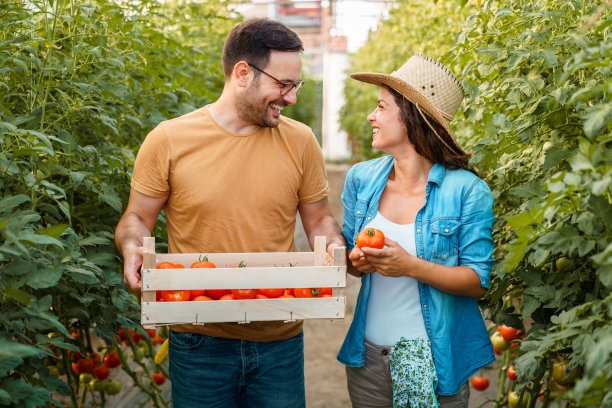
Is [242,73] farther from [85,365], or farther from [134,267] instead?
[85,365]

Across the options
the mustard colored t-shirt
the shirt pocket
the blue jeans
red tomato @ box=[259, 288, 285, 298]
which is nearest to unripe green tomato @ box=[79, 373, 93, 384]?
the blue jeans

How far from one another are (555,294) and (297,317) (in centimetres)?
77

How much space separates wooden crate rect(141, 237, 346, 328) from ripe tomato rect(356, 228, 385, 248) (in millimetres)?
83

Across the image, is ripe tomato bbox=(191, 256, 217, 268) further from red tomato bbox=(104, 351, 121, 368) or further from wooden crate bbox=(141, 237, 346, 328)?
red tomato bbox=(104, 351, 121, 368)

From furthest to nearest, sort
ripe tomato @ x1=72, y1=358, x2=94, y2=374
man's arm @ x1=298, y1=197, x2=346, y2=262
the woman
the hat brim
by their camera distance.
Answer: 1. ripe tomato @ x1=72, y1=358, x2=94, y2=374
2. man's arm @ x1=298, y1=197, x2=346, y2=262
3. the hat brim
4. the woman

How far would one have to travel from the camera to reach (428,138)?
7.22 feet

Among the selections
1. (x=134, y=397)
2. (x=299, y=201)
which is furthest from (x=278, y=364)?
(x=134, y=397)

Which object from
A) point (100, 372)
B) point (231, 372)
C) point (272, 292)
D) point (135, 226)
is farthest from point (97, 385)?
point (272, 292)

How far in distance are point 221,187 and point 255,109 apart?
0.98 ft

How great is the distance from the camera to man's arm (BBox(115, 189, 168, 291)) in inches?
79.7

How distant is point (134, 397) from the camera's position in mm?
4137

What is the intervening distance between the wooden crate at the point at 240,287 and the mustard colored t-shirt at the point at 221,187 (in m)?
0.28

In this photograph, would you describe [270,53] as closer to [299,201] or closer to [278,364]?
[299,201]

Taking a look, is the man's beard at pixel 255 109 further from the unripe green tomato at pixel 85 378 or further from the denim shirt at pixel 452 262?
the unripe green tomato at pixel 85 378
